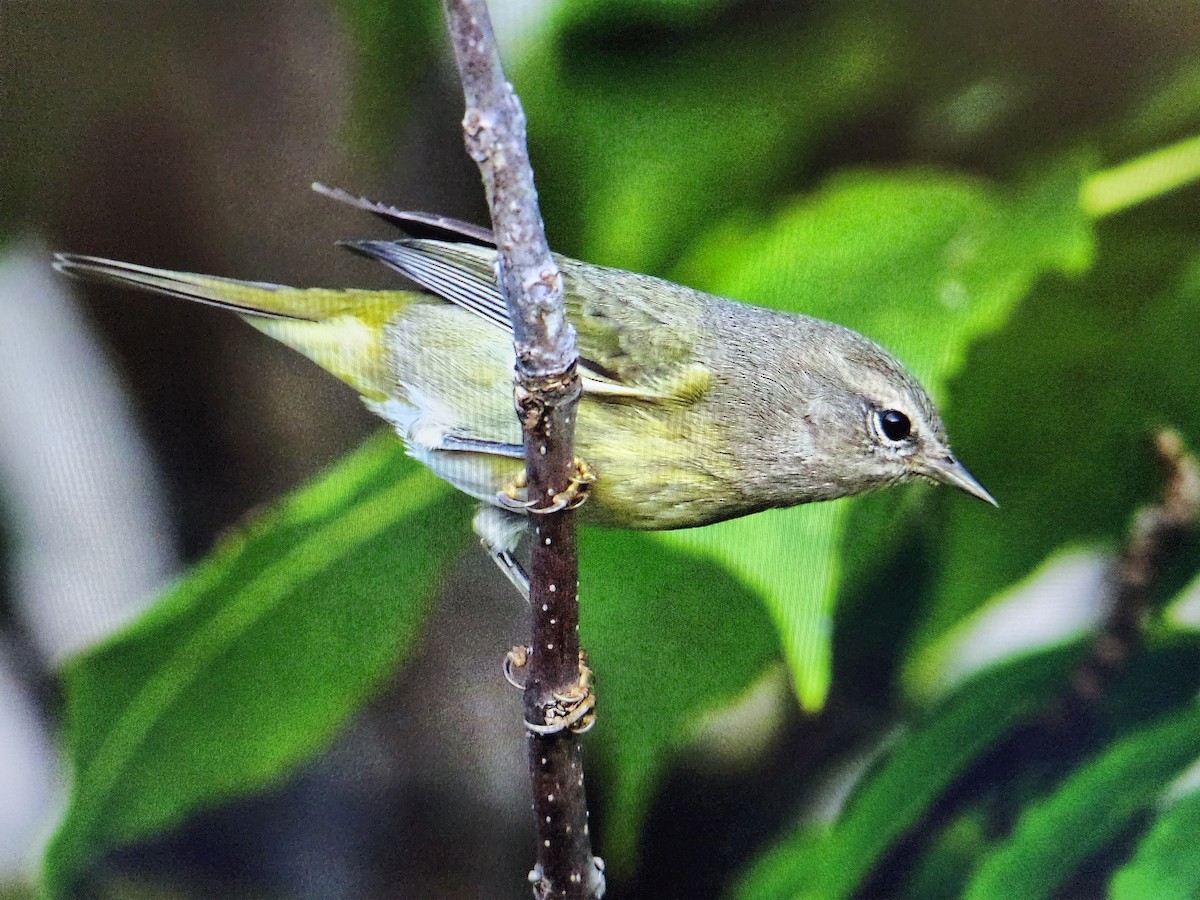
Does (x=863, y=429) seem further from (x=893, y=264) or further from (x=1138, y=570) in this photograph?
(x=1138, y=570)

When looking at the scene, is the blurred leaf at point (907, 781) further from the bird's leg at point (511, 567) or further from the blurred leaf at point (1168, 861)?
the bird's leg at point (511, 567)

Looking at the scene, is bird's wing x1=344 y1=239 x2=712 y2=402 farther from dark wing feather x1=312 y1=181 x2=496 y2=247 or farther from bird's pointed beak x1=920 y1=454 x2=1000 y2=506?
bird's pointed beak x1=920 y1=454 x2=1000 y2=506

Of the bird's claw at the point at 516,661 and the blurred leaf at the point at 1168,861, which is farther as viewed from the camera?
the blurred leaf at the point at 1168,861

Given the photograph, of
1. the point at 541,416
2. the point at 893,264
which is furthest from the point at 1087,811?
the point at 541,416

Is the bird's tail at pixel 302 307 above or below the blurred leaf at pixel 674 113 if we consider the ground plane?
below

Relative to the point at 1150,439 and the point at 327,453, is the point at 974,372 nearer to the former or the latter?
the point at 1150,439

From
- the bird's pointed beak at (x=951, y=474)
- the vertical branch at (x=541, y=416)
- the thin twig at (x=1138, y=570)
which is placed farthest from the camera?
the thin twig at (x=1138, y=570)

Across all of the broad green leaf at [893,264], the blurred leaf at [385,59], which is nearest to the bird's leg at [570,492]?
the broad green leaf at [893,264]
